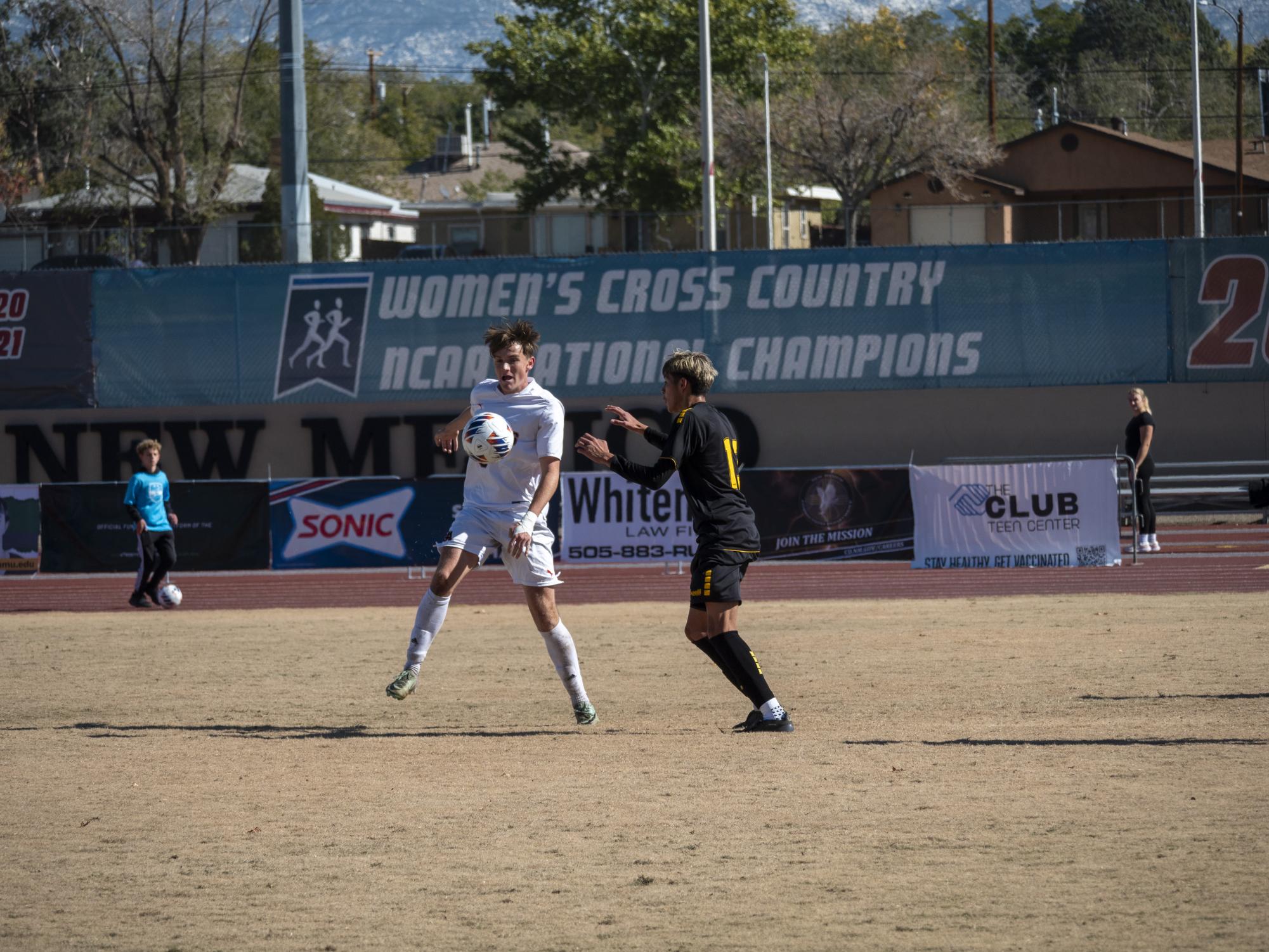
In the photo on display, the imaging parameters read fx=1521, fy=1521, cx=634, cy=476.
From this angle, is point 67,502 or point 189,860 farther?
point 67,502

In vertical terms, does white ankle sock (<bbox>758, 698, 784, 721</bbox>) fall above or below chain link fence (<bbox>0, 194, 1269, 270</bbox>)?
below

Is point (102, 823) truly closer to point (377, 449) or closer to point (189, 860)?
point (189, 860)

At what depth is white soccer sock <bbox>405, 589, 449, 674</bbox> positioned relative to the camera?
9.08 meters

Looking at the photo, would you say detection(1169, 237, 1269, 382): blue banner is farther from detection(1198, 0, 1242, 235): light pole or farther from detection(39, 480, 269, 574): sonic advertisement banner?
detection(1198, 0, 1242, 235): light pole

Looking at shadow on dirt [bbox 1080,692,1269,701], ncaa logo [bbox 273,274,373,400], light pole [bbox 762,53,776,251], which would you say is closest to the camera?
shadow on dirt [bbox 1080,692,1269,701]

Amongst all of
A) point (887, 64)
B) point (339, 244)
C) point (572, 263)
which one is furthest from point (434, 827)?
point (887, 64)

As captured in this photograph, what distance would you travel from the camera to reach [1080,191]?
1923 inches

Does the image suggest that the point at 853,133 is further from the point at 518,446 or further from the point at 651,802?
the point at 651,802

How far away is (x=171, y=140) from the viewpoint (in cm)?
4894

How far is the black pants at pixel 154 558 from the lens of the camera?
16922mm

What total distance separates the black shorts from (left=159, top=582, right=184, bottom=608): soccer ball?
34.9 ft

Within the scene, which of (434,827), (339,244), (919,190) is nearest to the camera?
(434,827)

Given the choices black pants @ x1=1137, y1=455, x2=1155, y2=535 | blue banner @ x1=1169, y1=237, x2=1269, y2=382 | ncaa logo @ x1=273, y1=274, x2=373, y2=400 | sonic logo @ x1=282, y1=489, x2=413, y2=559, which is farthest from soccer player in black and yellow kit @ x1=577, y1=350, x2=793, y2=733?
ncaa logo @ x1=273, y1=274, x2=373, y2=400

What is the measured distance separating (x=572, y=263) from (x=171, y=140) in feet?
95.3
